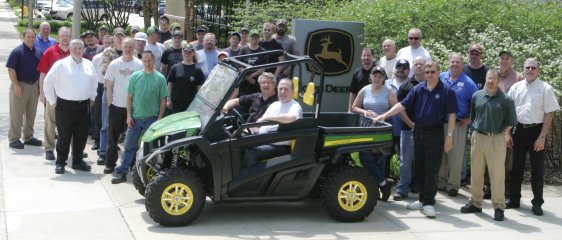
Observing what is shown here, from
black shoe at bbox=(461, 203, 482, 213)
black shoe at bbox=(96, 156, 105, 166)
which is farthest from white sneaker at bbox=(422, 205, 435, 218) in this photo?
black shoe at bbox=(96, 156, 105, 166)

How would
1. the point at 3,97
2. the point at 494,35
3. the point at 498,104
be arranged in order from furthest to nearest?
1. the point at 3,97
2. the point at 494,35
3. the point at 498,104

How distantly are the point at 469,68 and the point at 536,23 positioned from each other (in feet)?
9.65

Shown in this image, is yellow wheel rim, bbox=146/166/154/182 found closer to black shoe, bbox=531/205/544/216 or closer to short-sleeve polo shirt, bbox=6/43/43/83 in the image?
short-sleeve polo shirt, bbox=6/43/43/83

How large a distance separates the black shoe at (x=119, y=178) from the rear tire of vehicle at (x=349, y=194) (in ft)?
9.33

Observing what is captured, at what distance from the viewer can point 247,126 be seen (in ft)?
25.4

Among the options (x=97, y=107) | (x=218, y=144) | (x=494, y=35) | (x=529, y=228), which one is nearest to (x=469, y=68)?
(x=494, y=35)

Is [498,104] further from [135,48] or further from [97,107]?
[97,107]

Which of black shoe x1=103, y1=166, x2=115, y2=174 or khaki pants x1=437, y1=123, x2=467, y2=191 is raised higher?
khaki pants x1=437, y1=123, x2=467, y2=191

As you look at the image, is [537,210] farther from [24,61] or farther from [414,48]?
[24,61]

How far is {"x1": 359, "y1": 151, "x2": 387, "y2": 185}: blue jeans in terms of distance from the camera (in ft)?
29.4

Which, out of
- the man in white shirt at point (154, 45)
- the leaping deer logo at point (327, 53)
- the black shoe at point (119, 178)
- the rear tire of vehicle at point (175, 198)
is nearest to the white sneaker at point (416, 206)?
the rear tire of vehicle at point (175, 198)

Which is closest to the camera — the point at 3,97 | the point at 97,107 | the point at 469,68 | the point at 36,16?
the point at 469,68

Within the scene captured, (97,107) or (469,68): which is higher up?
(469,68)

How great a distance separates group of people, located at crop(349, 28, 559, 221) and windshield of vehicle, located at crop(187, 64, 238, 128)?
5.79 ft
